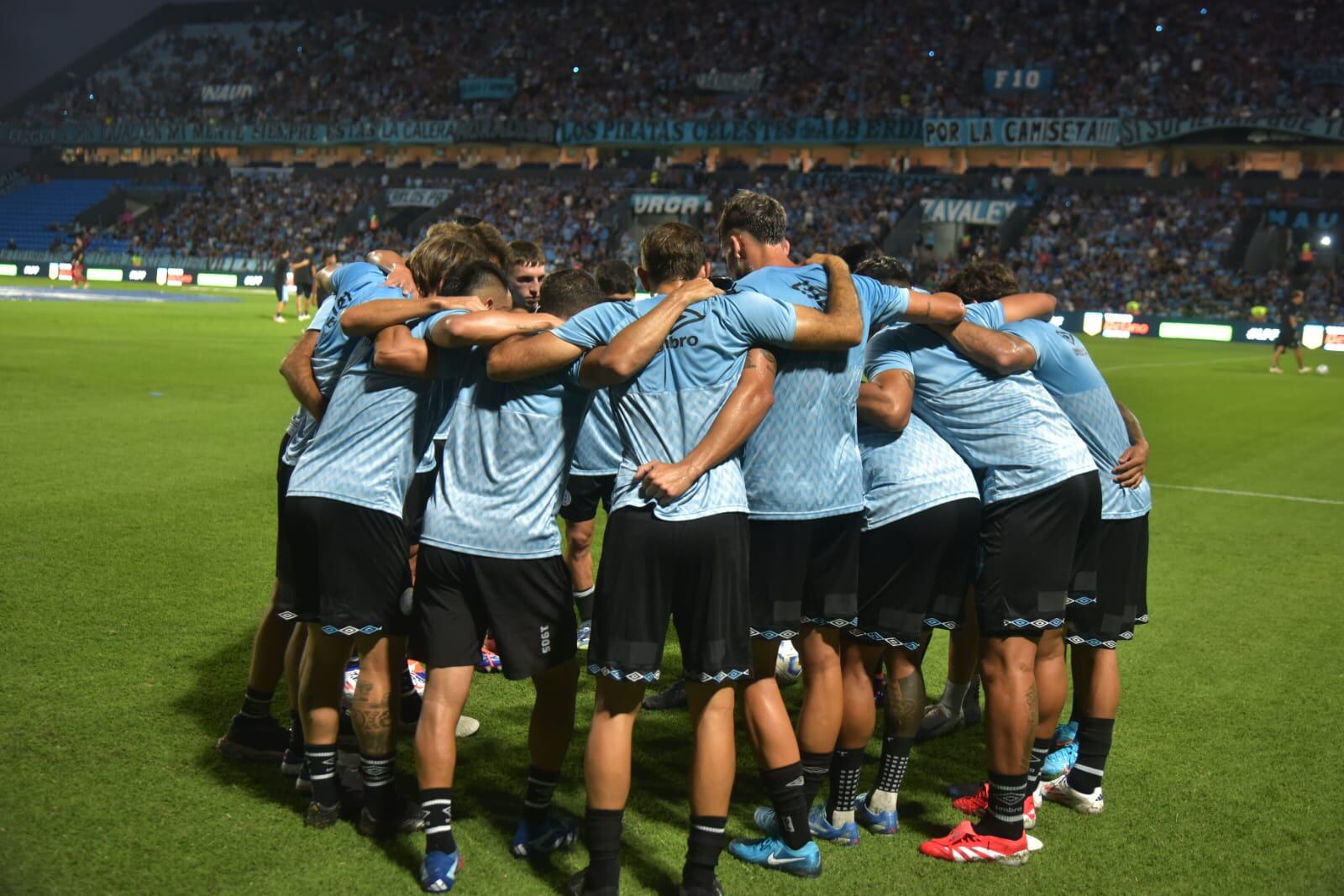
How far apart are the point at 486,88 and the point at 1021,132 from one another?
30461mm

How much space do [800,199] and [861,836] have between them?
54.7 metres

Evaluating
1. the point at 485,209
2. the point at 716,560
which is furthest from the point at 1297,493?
the point at 485,209

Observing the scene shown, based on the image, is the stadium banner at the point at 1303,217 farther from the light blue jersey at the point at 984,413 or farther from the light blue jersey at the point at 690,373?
the light blue jersey at the point at 690,373

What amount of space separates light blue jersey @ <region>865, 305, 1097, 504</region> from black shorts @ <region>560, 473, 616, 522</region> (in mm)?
1743

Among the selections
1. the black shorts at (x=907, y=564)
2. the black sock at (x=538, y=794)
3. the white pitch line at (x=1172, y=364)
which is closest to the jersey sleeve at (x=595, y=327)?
the black shorts at (x=907, y=564)

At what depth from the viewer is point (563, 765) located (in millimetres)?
5699

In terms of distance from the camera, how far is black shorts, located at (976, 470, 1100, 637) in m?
4.91

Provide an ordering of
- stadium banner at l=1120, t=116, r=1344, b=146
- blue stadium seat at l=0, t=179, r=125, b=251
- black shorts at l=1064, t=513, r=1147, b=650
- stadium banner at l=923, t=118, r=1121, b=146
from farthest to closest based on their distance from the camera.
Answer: blue stadium seat at l=0, t=179, r=125, b=251 < stadium banner at l=923, t=118, r=1121, b=146 < stadium banner at l=1120, t=116, r=1344, b=146 < black shorts at l=1064, t=513, r=1147, b=650

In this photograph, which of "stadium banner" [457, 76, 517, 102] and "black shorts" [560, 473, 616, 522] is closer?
"black shorts" [560, 473, 616, 522]

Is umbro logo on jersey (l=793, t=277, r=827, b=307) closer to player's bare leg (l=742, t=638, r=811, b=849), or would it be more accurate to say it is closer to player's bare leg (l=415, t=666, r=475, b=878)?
player's bare leg (l=742, t=638, r=811, b=849)

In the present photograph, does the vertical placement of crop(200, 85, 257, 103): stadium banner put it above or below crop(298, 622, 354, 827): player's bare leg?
above

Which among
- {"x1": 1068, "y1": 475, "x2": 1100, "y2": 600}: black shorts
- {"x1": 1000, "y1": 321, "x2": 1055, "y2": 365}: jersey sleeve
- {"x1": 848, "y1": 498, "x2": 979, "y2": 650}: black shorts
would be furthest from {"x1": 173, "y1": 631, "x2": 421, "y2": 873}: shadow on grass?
{"x1": 1000, "y1": 321, "x2": 1055, "y2": 365}: jersey sleeve

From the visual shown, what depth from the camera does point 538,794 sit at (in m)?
4.72

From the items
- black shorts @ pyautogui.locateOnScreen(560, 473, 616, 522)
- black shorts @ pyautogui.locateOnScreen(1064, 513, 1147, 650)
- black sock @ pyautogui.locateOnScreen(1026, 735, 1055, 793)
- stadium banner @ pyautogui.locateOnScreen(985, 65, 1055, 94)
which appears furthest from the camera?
stadium banner @ pyautogui.locateOnScreen(985, 65, 1055, 94)
